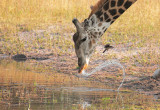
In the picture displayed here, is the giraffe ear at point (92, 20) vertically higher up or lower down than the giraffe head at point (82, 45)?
higher up

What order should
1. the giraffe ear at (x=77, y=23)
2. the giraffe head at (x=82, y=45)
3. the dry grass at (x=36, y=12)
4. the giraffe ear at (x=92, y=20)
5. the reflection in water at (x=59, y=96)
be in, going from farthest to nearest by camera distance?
the dry grass at (x=36, y=12) → the giraffe ear at (x=92, y=20) → the giraffe head at (x=82, y=45) → the giraffe ear at (x=77, y=23) → the reflection in water at (x=59, y=96)

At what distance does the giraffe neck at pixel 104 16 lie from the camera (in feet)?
23.1

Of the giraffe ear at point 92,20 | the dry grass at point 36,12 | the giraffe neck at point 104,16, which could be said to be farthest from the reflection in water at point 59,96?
the dry grass at point 36,12

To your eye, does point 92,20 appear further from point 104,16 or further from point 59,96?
point 59,96

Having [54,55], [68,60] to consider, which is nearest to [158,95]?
[68,60]

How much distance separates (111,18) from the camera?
718 centimetres

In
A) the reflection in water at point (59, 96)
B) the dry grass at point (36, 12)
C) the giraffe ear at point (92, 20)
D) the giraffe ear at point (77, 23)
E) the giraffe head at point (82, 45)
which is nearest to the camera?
the reflection in water at point (59, 96)

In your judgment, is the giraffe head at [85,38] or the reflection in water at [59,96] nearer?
the reflection in water at [59,96]

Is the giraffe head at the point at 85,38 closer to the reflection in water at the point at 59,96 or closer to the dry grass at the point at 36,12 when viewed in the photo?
the reflection in water at the point at 59,96

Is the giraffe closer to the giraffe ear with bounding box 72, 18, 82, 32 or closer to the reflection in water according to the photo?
the giraffe ear with bounding box 72, 18, 82, 32

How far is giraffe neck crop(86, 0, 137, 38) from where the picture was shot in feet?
23.1

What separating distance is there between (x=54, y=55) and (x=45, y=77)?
3081 millimetres

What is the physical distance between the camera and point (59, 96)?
6.59 meters

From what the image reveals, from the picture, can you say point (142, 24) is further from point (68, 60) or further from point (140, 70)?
point (140, 70)
